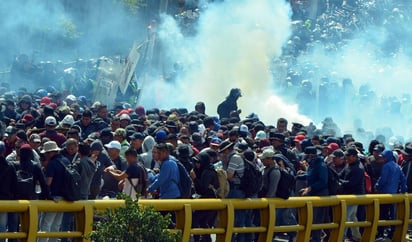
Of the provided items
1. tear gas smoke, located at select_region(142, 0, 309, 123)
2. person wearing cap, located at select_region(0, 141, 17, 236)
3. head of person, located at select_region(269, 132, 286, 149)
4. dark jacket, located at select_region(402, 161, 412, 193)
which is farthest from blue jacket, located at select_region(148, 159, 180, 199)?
tear gas smoke, located at select_region(142, 0, 309, 123)

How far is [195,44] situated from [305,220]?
25.0 meters

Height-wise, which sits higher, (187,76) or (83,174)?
→ (187,76)

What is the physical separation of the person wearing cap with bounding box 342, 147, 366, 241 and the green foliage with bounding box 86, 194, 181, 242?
619 cm

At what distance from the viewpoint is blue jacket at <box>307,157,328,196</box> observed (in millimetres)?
14961

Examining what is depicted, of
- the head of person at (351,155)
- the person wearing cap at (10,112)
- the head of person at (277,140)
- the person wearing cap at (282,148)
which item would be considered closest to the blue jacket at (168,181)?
the head of person at (351,155)

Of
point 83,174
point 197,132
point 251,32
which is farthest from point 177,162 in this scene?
point 251,32

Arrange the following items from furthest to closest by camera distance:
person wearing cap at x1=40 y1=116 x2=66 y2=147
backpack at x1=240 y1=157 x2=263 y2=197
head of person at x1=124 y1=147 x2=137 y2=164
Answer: person wearing cap at x1=40 y1=116 x2=66 y2=147
head of person at x1=124 y1=147 x2=137 y2=164
backpack at x1=240 y1=157 x2=263 y2=197

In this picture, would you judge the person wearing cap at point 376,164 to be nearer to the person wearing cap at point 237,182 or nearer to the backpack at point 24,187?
the person wearing cap at point 237,182

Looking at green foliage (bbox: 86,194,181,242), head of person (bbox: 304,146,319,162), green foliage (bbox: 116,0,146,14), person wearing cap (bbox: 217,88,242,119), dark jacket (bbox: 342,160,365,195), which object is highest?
green foliage (bbox: 116,0,146,14)

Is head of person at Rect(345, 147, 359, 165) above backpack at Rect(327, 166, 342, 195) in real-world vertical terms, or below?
above

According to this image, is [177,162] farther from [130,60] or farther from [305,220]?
[130,60]

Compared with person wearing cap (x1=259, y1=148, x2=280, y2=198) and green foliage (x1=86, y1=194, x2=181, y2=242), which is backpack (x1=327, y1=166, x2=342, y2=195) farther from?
green foliage (x1=86, y1=194, x2=181, y2=242)

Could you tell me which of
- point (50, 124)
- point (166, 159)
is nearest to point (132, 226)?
point (166, 159)

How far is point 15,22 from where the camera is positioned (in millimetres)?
42250
